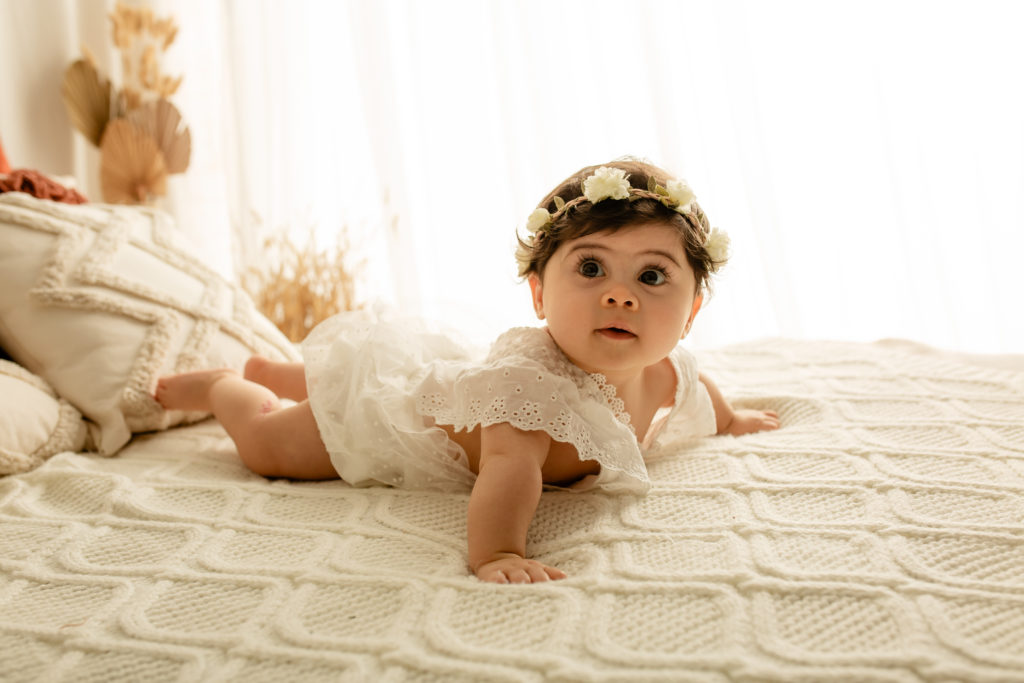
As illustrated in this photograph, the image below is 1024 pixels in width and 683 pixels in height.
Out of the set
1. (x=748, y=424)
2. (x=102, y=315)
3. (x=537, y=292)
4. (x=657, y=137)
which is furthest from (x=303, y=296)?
(x=748, y=424)

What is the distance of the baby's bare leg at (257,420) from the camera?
136 centimetres

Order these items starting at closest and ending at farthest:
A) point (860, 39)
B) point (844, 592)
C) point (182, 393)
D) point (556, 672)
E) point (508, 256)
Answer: point (556, 672) → point (844, 592) → point (182, 393) → point (860, 39) → point (508, 256)

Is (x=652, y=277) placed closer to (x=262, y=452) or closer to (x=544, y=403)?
(x=544, y=403)

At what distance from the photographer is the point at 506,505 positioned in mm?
1021

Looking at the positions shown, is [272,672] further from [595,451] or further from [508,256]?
[508,256]

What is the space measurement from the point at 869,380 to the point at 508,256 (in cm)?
173

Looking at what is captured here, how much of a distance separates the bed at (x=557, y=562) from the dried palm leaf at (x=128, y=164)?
1310mm

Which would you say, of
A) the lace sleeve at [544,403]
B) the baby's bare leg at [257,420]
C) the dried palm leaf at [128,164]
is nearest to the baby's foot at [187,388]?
the baby's bare leg at [257,420]

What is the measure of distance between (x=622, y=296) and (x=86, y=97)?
7.92ft

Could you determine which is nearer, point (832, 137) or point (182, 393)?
point (182, 393)

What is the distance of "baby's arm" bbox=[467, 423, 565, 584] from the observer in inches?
37.4

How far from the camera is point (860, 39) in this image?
2.78 metres

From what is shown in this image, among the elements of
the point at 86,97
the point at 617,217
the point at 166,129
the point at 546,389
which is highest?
the point at 86,97

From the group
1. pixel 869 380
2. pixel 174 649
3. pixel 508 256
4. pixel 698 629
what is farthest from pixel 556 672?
pixel 508 256
